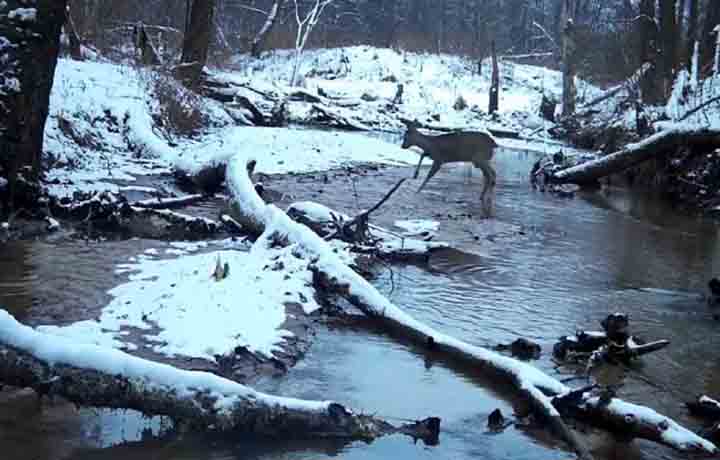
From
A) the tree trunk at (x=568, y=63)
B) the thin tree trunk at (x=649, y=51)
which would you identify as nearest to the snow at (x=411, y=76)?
the tree trunk at (x=568, y=63)

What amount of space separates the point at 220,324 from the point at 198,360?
0.57m

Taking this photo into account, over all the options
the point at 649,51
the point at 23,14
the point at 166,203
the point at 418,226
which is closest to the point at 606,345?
the point at 418,226

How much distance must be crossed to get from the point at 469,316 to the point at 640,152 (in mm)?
9275

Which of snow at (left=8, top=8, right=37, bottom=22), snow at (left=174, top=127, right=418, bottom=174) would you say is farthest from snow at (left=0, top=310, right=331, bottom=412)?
snow at (left=174, top=127, right=418, bottom=174)

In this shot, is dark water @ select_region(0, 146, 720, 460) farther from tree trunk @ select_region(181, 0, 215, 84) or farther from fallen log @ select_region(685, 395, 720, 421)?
tree trunk @ select_region(181, 0, 215, 84)

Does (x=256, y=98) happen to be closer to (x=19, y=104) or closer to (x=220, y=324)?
(x=19, y=104)

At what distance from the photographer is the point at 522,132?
28609 mm

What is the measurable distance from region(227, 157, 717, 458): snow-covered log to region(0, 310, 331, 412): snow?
160 centimetres

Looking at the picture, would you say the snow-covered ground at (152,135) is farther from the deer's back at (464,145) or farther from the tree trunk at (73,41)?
the deer's back at (464,145)

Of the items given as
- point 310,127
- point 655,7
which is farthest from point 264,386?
point 655,7

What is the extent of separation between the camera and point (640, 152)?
591 inches

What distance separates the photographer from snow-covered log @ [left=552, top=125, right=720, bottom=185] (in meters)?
14.0

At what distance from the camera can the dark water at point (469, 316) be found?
4105 millimetres

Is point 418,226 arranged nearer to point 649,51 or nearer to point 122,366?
point 122,366
